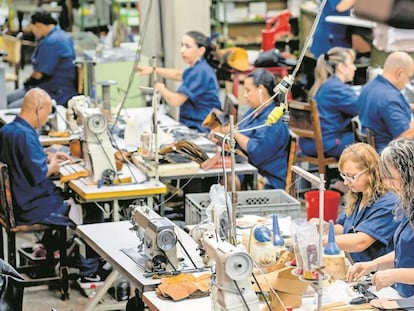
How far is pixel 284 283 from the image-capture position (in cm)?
351

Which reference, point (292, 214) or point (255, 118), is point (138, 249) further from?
point (255, 118)

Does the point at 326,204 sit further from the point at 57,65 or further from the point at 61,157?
the point at 57,65

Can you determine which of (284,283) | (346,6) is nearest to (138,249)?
(284,283)

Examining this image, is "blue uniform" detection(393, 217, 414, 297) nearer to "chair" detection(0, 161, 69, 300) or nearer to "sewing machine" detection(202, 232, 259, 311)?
"sewing machine" detection(202, 232, 259, 311)

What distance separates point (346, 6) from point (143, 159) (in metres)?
4.22

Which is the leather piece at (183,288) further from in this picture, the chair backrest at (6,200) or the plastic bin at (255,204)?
the chair backrest at (6,200)

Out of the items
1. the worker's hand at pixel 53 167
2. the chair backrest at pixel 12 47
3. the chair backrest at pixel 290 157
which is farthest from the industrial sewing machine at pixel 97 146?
the chair backrest at pixel 12 47

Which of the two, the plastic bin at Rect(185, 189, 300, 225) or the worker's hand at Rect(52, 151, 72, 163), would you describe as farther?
the worker's hand at Rect(52, 151, 72, 163)

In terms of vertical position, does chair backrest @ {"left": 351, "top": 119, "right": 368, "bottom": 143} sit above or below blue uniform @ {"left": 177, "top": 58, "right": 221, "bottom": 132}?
below

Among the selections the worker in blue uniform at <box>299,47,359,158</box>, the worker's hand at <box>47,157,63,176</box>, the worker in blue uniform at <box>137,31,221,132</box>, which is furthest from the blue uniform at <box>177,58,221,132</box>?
the worker's hand at <box>47,157,63,176</box>

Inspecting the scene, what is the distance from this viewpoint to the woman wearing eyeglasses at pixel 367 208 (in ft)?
13.6

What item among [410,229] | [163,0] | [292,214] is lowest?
[292,214]

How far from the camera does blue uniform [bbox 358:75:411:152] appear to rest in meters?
6.51

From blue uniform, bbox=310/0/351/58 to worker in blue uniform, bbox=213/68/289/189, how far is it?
351cm
